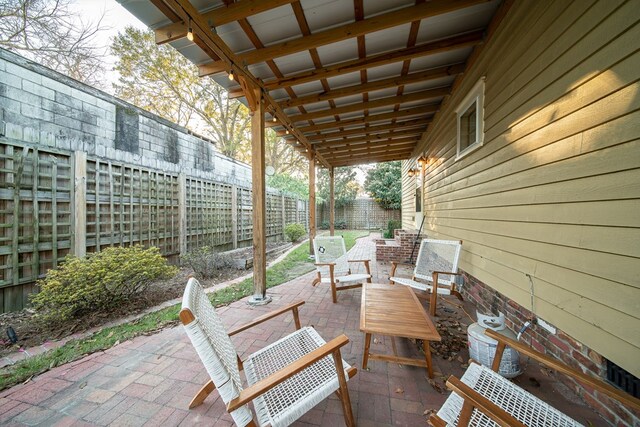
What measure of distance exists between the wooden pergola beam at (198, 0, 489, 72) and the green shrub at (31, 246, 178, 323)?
271 centimetres

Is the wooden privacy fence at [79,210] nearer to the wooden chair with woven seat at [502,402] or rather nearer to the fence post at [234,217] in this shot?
the fence post at [234,217]

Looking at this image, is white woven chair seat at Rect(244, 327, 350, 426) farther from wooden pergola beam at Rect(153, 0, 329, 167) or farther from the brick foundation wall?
Result: wooden pergola beam at Rect(153, 0, 329, 167)

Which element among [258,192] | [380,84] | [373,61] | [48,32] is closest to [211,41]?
[258,192]

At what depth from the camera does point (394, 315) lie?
2.03 metres

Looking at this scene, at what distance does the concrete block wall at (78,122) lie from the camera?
292cm

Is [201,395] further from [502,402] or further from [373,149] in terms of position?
[373,149]

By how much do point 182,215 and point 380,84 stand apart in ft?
15.8

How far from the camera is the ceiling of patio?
6.94 feet

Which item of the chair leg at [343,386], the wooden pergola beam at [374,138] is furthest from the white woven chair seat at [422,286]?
the wooden pergola beam at [374,138]

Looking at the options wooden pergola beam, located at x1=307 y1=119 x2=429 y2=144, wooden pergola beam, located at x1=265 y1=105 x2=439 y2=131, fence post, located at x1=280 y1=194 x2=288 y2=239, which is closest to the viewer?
wooden pergola beam, located at x1=265 y1=105 x2=439 y2=131

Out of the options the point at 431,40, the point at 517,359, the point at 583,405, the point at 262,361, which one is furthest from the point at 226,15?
the point at 583,405

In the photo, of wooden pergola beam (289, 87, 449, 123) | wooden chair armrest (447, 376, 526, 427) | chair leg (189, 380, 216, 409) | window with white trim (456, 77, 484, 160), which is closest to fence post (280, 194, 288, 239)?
wooden pergola beam (289, 87, 449, 123)

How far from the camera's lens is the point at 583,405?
1.53 m

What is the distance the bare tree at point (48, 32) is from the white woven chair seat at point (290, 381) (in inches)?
329
